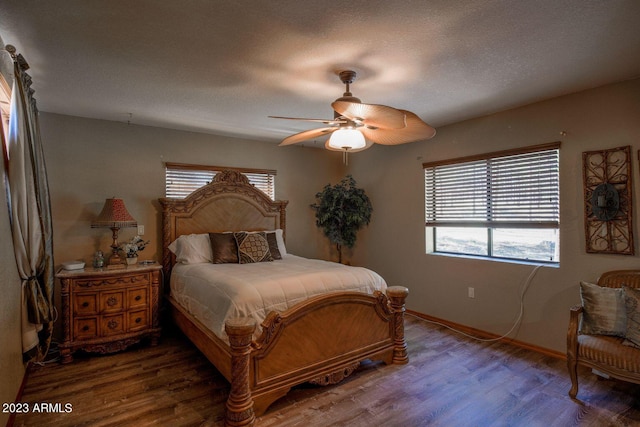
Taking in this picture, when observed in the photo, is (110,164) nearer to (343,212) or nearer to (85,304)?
(85,304)

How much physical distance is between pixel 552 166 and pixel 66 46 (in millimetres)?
4131

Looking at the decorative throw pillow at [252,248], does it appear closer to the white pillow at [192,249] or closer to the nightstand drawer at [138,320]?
the white pillow at [192,249]

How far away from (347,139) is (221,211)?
239 centimetres

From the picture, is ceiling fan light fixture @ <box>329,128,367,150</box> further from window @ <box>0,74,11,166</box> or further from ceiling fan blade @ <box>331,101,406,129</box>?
window @ <box>0,74,11,166</box>

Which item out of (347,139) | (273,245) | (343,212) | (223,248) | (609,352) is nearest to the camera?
(609,352)

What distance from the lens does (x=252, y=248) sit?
152 inches

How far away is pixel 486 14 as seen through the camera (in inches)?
72.1

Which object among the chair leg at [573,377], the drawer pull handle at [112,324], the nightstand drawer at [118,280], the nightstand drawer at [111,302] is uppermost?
the nightstand drawer at [118,280]

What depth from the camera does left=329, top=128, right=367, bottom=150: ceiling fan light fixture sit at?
262 cm

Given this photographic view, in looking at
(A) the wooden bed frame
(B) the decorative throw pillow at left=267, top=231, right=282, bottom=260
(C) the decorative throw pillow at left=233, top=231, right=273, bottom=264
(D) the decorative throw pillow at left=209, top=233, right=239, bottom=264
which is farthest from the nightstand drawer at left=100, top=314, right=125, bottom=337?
(B) the decorative throw pillow at left=267, top=231, right=282, bottom=260

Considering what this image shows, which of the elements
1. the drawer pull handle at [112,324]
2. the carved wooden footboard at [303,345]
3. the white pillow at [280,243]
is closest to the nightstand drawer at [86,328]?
the drawer pull handle at [112,324]

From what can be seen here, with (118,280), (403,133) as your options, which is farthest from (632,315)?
(118,280)

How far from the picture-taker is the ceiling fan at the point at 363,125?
2.08 m

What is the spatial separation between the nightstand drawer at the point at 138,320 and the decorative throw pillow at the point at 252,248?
3.62ft
